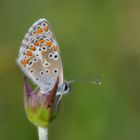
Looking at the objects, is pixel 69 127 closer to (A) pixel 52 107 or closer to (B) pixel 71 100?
(B) pixel 71 100

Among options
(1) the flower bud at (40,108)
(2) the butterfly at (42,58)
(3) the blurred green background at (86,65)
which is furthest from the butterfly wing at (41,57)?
(3) the blurred green background at (86,65)

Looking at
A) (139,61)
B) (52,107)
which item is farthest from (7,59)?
(52,107)

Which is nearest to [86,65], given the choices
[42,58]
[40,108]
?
[42,58]

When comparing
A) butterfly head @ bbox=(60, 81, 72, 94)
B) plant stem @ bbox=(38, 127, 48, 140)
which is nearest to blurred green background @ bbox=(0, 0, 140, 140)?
butterfly head @ bbox=(60, 81, 72, 94)

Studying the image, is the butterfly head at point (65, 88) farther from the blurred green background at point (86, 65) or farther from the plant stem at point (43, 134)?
the blurred green background at point (86, 65)

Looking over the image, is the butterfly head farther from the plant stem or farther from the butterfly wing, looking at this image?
the plant stem

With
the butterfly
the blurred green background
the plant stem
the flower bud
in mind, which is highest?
the butterfly

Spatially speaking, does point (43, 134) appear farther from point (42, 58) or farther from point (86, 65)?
point (86, 65)

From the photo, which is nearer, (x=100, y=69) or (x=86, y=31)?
(x=100, y=69)
